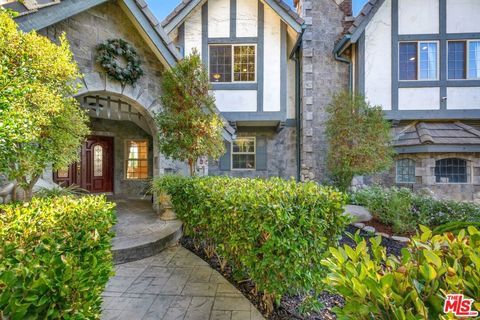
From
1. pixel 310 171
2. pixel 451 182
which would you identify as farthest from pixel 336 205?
pixel 451 182

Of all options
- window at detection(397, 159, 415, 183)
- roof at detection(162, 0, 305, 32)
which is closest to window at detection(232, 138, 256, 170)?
roof at detection(162, 0, 305, 32)

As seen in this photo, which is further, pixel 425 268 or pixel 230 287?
pixel 230 287

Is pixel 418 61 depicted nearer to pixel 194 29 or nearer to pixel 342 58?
pixel 342 58

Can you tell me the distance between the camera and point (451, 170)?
7.96 metres

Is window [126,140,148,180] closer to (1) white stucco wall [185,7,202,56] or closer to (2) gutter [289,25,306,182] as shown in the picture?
(1) white stucco wall [185,7,202,56]

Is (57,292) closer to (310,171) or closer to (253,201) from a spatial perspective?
(253,201)

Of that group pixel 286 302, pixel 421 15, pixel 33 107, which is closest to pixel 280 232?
pixel 286 302

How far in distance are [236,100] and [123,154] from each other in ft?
16.0

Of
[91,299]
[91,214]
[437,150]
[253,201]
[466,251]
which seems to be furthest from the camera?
[437,150]

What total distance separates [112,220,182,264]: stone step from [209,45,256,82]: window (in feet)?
18.9

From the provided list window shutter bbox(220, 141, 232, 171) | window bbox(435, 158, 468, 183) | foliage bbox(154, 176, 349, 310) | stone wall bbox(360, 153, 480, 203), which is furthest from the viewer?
window shutter bbox(220, 141, 232, 171)

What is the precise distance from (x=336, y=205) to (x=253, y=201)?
0.89 m

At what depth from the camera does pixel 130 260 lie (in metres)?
3.63

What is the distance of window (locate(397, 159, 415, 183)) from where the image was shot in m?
8.19
